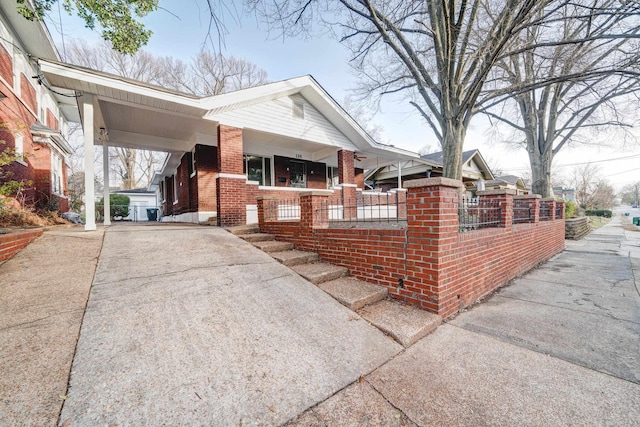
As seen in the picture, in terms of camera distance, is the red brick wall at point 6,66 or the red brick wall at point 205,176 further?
the red brick wall at point 205,176

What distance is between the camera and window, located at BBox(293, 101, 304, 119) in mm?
8515

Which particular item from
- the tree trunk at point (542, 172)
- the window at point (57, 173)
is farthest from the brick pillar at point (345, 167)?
the window at point (57, 173)

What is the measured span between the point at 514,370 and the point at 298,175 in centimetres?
963

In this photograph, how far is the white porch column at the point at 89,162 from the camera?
528 cm

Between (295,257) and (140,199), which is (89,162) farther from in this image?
(140,199)

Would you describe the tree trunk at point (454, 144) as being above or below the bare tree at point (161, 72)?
below

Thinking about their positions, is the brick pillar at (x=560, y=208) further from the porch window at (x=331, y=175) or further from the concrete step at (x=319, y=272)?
the concrete step at (x=319, y=272)

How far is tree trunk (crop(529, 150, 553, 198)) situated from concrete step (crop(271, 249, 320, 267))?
13159 mm

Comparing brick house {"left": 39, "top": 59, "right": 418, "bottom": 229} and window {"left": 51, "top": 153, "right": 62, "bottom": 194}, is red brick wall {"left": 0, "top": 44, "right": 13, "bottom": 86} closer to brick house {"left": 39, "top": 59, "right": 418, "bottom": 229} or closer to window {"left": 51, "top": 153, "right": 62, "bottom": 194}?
brick house {"left": 39, "top": 59, "right": 418, "bottom": 229}

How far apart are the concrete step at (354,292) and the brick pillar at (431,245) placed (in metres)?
0.28

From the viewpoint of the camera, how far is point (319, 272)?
11.8 ft

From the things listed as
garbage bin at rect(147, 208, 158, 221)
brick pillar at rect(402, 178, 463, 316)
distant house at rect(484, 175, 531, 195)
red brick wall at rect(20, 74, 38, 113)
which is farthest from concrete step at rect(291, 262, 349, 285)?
garbage bin at rect(147, 208, 158, 221)

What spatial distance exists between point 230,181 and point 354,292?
203 inches

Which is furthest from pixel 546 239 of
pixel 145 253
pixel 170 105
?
pixel 170 105
